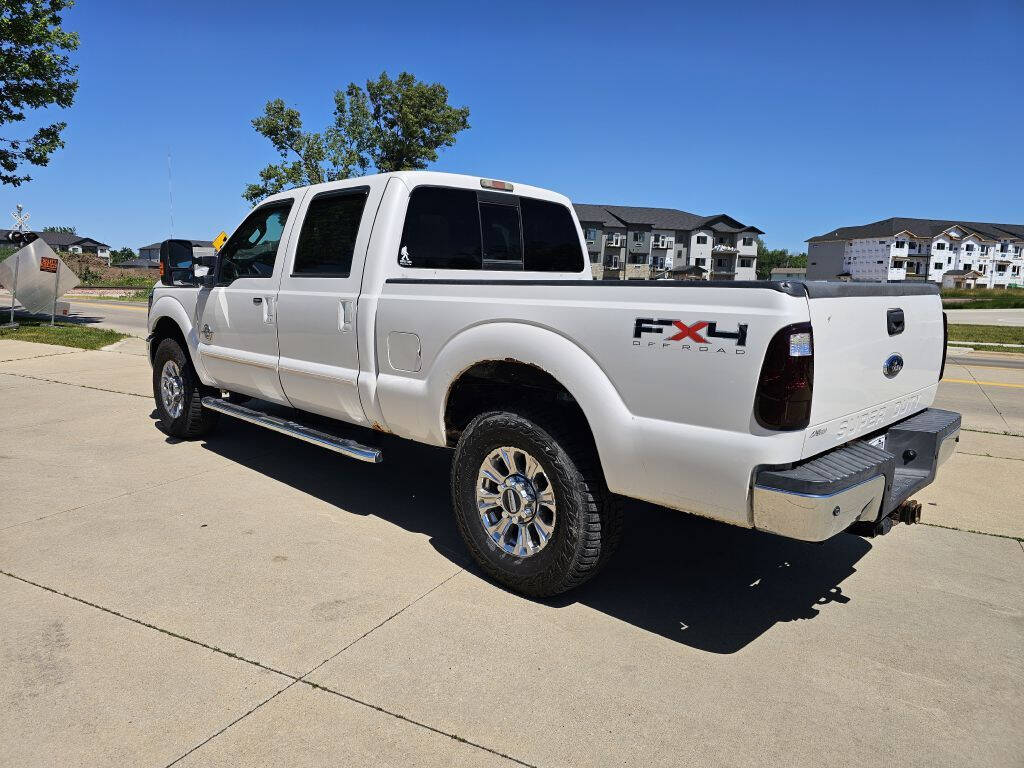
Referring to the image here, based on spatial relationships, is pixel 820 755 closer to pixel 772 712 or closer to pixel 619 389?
pixel 772 712

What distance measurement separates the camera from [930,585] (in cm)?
383

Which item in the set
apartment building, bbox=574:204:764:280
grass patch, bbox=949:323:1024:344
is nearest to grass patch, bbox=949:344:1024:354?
grass patch, bbox=949:323:1024:344

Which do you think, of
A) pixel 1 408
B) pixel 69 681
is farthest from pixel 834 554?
pixel 1 408

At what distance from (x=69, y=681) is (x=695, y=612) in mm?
2673

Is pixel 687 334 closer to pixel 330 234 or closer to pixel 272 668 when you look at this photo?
pixel 272 668

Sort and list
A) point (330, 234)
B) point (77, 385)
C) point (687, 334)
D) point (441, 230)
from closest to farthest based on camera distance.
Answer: point (687, 334) < point (441, 230) < point (330, 234) < point (77, 385)

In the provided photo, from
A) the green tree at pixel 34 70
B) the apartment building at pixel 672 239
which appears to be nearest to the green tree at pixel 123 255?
the apartment building at pixel 672 239

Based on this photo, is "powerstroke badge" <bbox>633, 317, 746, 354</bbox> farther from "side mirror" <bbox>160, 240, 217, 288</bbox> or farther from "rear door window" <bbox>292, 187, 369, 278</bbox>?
"side mirror" <bbox>160, 240, 217, 288</bbox>

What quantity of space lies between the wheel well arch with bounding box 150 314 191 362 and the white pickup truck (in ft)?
3.52

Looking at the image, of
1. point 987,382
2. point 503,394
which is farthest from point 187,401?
point 987,382

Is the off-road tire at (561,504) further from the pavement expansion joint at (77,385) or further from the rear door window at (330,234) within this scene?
the pavement expansion joint at (77,385)

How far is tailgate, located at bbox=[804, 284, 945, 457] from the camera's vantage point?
2770mm

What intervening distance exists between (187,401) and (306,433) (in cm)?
211

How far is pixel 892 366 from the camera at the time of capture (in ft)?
10.9
